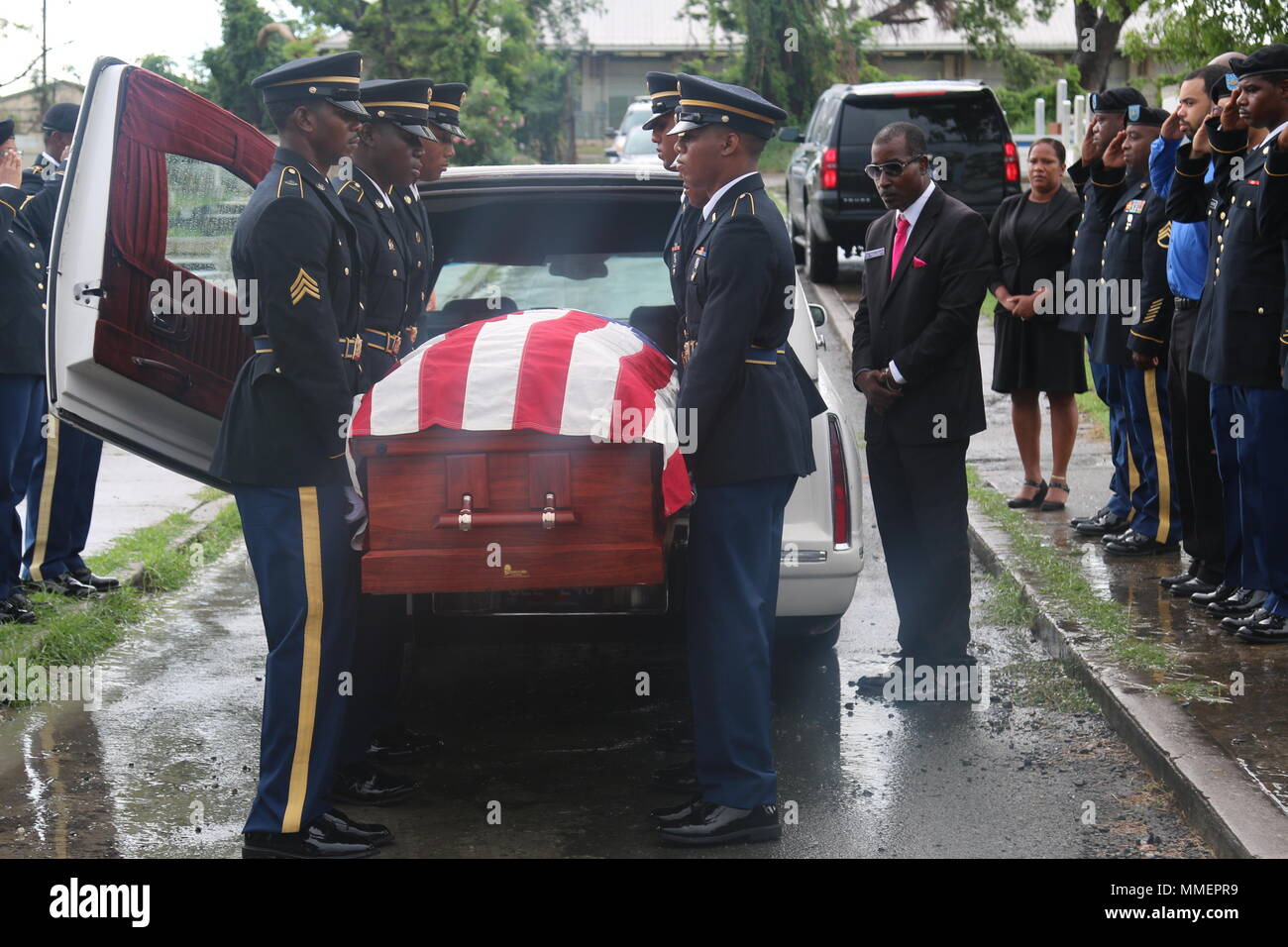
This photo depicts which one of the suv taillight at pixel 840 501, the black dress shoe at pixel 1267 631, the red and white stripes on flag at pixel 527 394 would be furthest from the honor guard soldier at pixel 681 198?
the black dress shoe at pixel 1267 631

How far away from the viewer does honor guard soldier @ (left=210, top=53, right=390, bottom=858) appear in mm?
4125

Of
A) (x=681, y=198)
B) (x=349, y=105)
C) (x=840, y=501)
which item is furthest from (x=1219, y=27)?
(x=349, y=105)

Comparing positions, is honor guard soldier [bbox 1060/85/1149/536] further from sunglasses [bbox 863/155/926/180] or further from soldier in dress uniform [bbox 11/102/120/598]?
soldier in dress uniform [bbox 11/102/120/598]

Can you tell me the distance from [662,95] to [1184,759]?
8.48 feet

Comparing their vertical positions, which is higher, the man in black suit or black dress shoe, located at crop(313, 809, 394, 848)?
the man in black suit

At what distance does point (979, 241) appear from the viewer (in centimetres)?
576

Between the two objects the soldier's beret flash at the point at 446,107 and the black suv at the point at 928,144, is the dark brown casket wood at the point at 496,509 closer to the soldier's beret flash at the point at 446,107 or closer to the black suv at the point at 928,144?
the soldier's beret flash at the point at 446,107

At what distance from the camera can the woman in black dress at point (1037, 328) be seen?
8.31 meters

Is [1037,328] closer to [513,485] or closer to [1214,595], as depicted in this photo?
[1214,595]

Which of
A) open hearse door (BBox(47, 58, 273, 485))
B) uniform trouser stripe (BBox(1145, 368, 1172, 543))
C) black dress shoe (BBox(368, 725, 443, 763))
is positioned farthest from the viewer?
uniform trouser stripe (BBox(1145, 368, 1172, 543))

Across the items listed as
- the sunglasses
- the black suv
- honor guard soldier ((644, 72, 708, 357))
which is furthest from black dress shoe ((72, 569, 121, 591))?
the black suv

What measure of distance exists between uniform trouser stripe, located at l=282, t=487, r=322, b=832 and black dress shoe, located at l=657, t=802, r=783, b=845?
0.98 m

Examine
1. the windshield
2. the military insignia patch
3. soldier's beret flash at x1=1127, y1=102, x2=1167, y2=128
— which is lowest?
the windshield
